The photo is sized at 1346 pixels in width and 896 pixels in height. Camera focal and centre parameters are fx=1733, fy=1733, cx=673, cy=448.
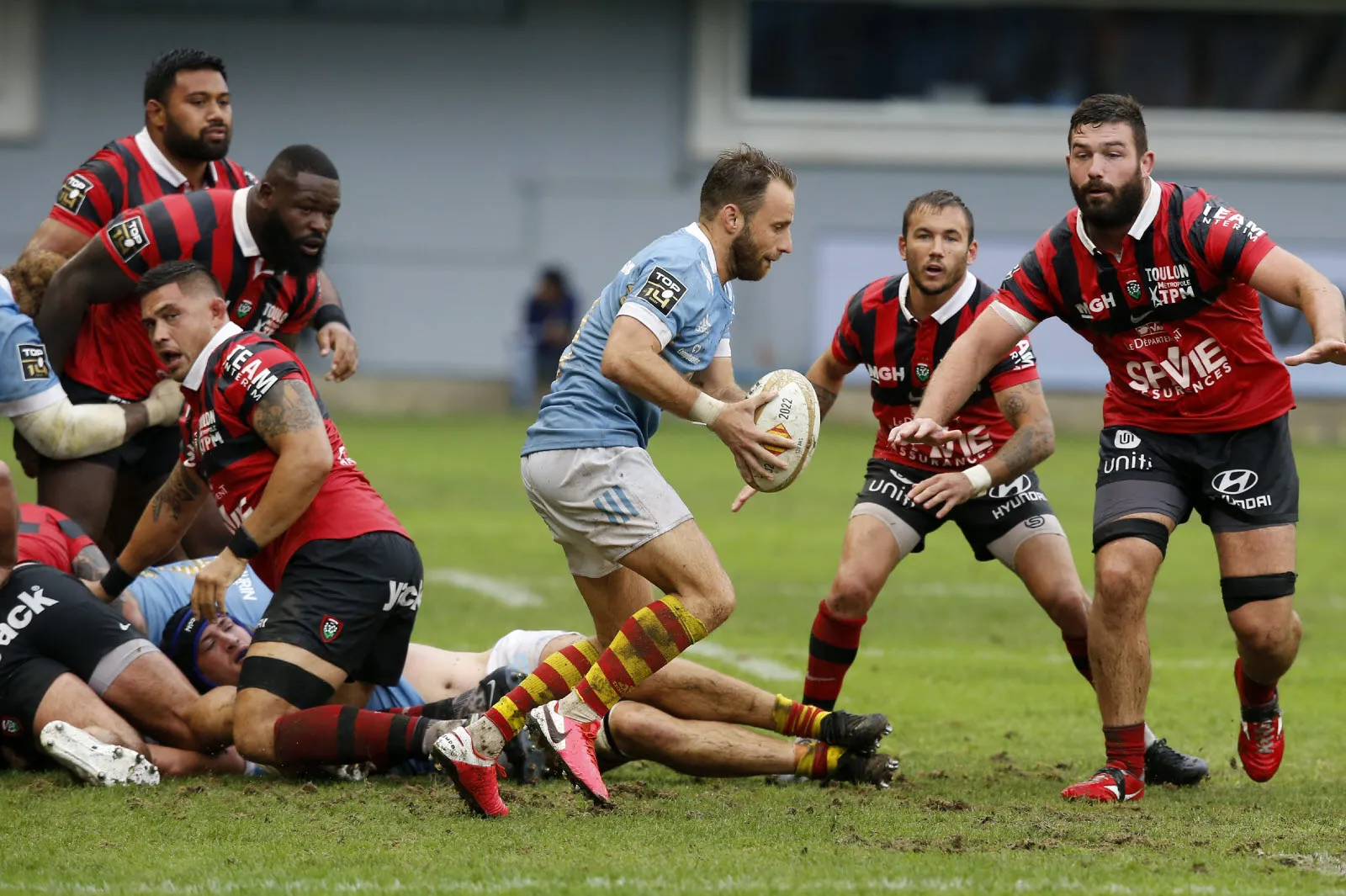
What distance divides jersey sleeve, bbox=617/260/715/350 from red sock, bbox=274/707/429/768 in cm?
158

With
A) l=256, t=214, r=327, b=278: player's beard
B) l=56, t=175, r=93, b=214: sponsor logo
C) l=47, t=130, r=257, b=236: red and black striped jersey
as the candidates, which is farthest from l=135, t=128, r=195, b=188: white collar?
l=256, t=214, r=327, b=278: player's beard

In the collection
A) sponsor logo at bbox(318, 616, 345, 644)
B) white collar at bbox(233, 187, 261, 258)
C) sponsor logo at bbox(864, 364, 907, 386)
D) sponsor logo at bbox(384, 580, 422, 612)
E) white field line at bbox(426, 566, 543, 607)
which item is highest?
white collar at bbox(233, 187, 261, 258)

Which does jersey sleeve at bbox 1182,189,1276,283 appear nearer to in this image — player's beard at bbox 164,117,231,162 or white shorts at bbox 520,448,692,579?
white shorts at bbox 520,448,692,579

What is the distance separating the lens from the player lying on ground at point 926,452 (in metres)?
6.73

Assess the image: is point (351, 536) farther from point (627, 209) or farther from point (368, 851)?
point (627, 209)

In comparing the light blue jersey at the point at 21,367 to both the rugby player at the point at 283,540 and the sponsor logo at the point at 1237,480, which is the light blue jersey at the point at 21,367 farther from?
the sponsor logo at the point at 1237,480

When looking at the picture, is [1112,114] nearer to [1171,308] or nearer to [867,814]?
[1171,308]

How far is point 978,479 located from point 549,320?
765 inches

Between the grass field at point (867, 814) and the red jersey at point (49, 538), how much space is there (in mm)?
880

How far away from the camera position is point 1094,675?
610cm

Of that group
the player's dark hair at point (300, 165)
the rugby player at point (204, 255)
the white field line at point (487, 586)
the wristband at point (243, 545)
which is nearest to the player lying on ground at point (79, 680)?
the wristband at point (243, 545)

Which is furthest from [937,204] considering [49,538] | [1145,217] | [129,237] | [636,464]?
[49,538]

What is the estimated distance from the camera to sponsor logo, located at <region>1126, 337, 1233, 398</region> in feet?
20.3

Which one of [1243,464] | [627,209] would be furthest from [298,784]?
[627,209]
